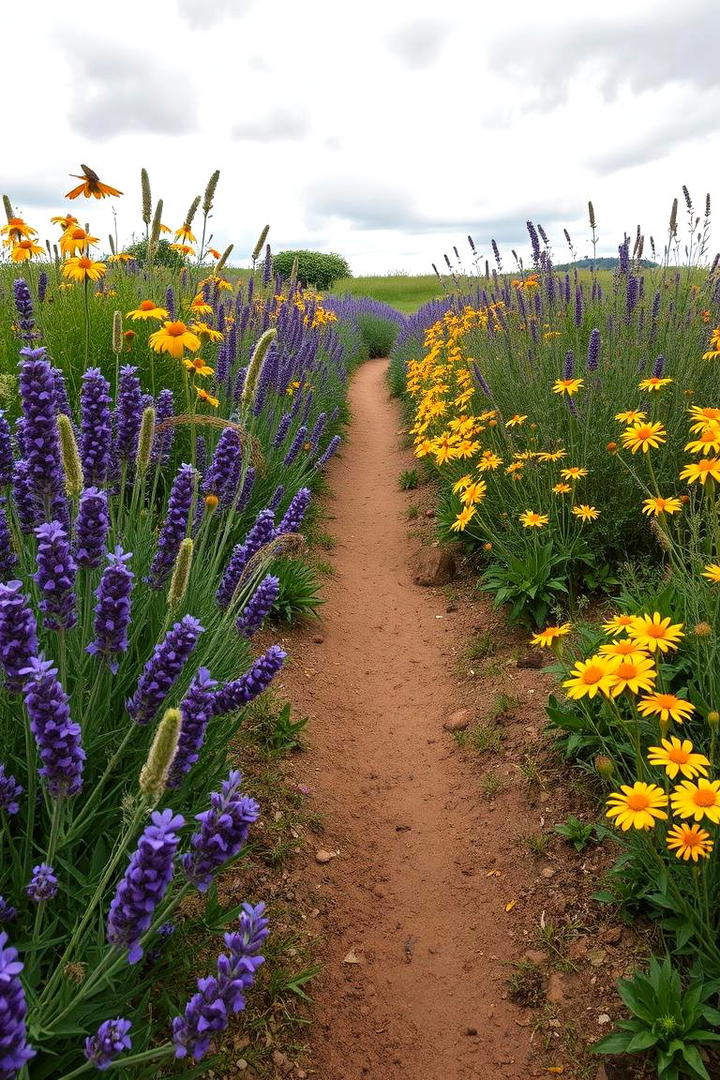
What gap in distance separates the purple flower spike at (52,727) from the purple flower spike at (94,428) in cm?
91

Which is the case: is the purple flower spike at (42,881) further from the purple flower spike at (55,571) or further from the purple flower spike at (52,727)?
the purple flower spike at (55,571)

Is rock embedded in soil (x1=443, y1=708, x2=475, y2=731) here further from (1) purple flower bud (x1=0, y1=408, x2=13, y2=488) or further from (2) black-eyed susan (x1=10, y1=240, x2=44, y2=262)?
(2) black-eyed susan (x1=10, y1=240, x2=44, y2=262)

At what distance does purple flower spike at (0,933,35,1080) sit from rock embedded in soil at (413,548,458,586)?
470cm

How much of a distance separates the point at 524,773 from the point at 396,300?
32386 millimetres

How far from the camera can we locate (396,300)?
33219 mm

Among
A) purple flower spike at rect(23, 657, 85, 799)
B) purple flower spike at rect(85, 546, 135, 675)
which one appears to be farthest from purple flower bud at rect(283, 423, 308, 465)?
purple flower spike at rect(23, 657, 85, 799)

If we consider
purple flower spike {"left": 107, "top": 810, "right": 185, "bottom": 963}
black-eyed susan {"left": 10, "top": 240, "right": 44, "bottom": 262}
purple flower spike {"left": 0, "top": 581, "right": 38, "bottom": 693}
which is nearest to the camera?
purple flower spike {"left": 107, "top": 810, "right": 185, "bottom": 963}

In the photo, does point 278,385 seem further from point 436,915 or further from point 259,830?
point 436,915

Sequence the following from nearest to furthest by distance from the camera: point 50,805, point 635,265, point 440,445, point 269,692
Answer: point 50,805 < point 269,692 < point 440,445 < point 635,265

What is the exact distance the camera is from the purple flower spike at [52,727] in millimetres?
1361

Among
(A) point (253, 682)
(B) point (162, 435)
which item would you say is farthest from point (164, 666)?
(B) point (162, 435)

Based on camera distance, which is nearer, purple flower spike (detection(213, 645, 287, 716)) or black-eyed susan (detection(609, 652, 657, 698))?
purple flower spike (detection(213, 645, 287, 716))

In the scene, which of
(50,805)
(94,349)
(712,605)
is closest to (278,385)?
(94,349)

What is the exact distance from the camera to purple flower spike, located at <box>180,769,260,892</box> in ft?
4.50
